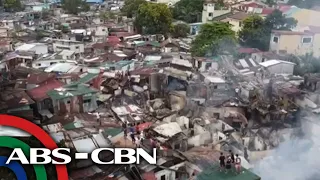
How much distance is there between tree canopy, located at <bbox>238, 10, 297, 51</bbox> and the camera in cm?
1273

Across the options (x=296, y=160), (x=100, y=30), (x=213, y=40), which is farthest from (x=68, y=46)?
(x=296, y=160)

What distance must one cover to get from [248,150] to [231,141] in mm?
352

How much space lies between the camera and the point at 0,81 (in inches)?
333

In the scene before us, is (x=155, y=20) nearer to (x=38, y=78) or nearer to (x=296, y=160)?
(x=38, y=78)

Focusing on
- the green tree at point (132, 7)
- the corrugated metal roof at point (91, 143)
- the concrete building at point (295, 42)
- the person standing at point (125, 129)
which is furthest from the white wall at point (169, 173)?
the green tree at point (132, 7)

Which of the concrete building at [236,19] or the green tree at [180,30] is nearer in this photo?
the concrete building at [236,19]

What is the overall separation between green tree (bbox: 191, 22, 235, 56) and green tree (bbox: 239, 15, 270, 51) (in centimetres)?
76

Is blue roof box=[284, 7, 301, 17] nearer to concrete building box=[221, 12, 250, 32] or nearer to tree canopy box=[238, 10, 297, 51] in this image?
tree canopy box=[238, 10, 297, 51]

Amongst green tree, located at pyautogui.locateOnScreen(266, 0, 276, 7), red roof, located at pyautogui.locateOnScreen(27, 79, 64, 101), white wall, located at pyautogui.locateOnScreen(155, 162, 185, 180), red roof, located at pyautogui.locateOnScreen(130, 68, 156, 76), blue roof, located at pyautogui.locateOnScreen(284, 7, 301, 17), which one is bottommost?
white wall, located at pyautogui.locateOnScreen(155, 162, 185, 180)

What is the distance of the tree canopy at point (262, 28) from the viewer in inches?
501

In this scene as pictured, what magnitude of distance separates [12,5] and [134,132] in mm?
14860

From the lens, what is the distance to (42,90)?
8141 mm

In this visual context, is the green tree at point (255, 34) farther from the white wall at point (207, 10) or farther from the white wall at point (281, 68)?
the white wall at point (207, 10)

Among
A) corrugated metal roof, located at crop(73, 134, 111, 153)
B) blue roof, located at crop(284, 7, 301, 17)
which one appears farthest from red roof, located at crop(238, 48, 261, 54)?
corrugated metal roof, located at crop(73, 134, 111, 153)
